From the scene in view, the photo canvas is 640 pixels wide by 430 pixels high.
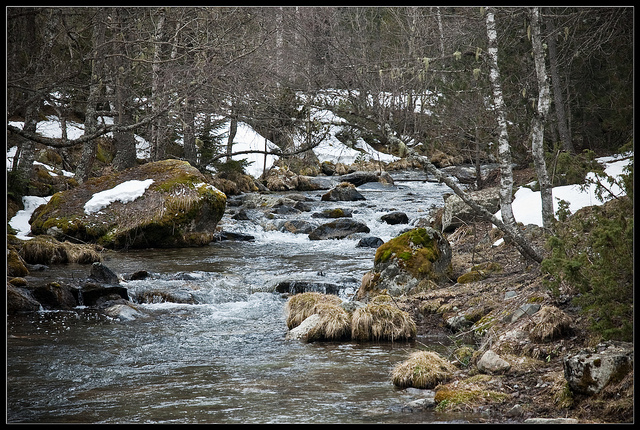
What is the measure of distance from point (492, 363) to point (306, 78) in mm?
8199

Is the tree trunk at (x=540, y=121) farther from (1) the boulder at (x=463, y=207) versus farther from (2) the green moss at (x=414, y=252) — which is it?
(1) the boulder at (x=463, y=207)

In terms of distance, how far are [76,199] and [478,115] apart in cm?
1119

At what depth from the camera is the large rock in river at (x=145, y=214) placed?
1438 centimetres

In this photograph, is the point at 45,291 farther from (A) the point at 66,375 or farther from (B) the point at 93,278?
(A) the point at 66,375

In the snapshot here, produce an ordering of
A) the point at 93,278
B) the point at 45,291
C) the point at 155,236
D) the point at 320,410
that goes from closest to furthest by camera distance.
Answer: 1. the point at 320,410
2. the point at 45,291
3. the point at 93,278
4. the point at 155,236

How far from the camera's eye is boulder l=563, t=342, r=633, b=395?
4328mm

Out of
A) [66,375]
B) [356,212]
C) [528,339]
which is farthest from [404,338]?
[356,212]

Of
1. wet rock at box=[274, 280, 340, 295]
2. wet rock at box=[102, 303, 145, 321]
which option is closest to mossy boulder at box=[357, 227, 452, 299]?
→ wet rock at box=[274, 280, 340, 295]

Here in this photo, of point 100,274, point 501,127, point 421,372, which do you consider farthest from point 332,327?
point 100,274

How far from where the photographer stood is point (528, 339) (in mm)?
6148

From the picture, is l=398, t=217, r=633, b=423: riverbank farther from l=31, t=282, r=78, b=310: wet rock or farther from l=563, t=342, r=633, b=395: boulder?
l=31, t=282, r=78, b=310: wet rock

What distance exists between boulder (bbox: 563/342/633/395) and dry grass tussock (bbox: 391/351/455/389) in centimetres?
145

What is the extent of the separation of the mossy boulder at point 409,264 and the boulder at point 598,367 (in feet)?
16.8

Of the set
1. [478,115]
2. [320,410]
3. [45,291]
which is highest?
[478,115]
